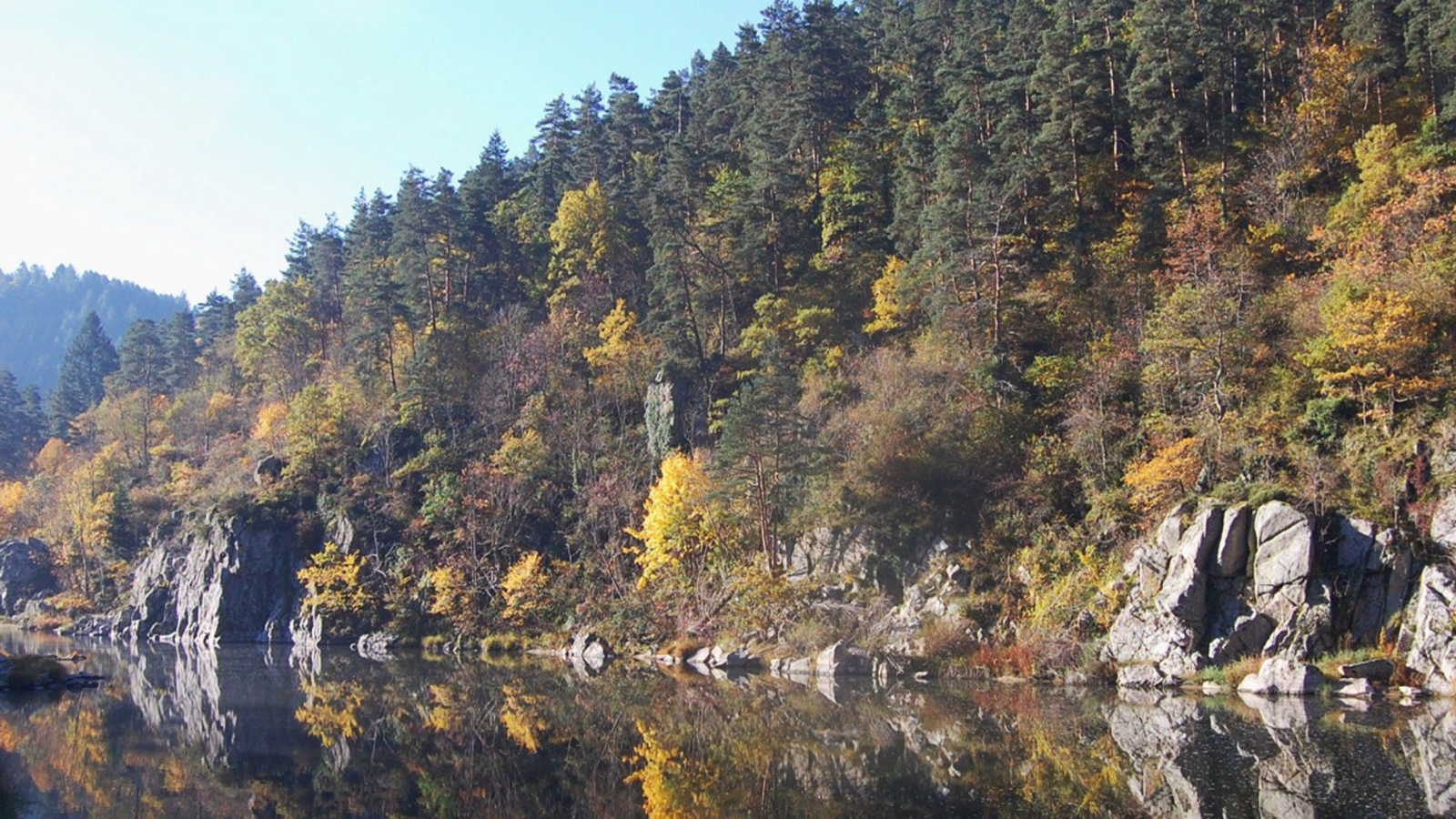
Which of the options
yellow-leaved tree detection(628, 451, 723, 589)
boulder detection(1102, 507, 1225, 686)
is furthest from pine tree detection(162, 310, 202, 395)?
boulder detection(1102, 507, 1225, 686)

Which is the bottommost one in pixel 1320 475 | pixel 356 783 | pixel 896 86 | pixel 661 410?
pixel 356 783

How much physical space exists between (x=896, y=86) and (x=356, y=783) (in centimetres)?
5293

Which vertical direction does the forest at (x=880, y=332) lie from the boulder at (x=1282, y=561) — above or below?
above

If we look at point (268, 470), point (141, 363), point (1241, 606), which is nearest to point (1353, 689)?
point (1241, 606)

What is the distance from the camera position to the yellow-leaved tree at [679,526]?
45781mm

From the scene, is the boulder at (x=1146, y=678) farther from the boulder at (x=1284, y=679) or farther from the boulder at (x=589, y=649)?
the boulder at (x=589, y=649)

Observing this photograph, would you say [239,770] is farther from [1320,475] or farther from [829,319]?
[829,319]

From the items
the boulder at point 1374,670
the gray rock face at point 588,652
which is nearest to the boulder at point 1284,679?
the boulder at point 1374,670

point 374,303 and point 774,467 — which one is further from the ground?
point 374,303

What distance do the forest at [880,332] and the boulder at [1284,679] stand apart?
510 cm

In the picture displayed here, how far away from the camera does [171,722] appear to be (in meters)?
27.2

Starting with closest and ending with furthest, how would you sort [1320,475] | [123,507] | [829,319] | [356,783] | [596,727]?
[356,783] < [596,727] < [1320,475] < [829,319] < [123,507]

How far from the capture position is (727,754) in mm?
21141

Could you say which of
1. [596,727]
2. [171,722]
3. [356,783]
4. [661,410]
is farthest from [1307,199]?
[171,722]
